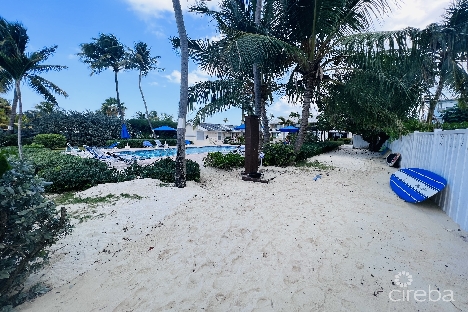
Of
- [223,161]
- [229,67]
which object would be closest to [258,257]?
[223,161]

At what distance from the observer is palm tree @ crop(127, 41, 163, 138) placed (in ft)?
A: 96.0

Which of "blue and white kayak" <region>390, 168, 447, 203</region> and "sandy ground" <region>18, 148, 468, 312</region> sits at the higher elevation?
"blue and white kayak" <region>390, 168, 447, 203</region>

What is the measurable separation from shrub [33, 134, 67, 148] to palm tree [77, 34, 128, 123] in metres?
9.48

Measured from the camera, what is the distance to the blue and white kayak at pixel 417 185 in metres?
4.54

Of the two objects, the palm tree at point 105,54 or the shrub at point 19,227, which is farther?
the palm tree at point 105,54

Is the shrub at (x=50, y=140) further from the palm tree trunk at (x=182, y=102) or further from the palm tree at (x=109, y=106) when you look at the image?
the palm tree at (x=109, y=106)

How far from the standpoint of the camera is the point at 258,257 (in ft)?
A: 9.50

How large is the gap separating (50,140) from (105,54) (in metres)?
14.4

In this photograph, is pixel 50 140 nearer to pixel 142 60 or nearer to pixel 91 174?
pixel 142 60

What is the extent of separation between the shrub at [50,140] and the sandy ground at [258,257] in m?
18.3

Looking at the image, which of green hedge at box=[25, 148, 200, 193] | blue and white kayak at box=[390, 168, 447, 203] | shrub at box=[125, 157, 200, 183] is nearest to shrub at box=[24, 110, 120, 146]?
green hedge at box=[25, 148, 200, 193]

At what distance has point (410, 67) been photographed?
7055mm

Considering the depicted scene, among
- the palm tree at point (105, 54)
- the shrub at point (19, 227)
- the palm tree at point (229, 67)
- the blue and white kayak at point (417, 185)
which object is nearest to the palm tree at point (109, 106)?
the palm tree at point (105, 54)

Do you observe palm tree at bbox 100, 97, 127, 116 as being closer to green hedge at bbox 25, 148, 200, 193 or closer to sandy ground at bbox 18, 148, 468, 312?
green hedge at bbox 25, 148, 200, 193
